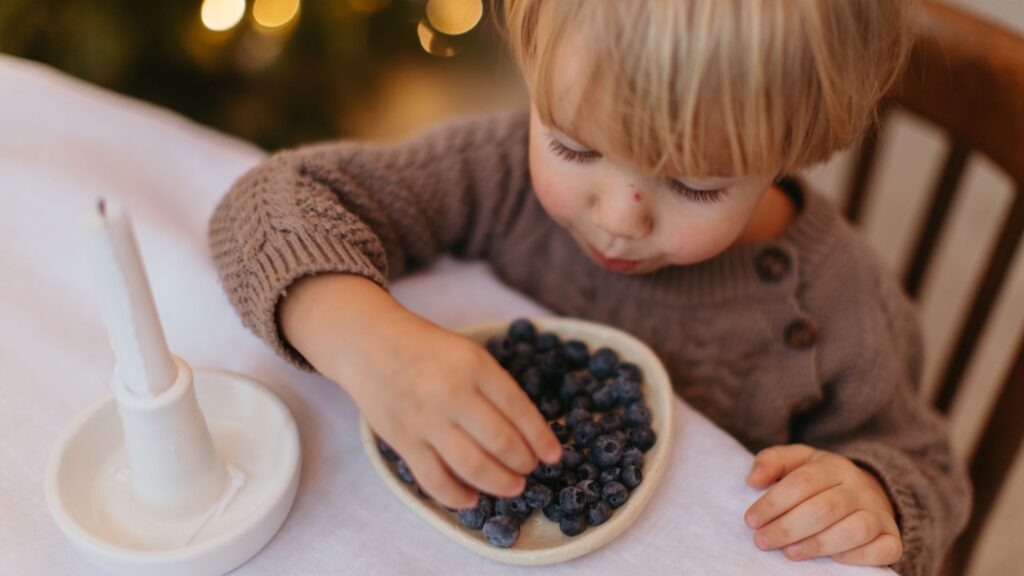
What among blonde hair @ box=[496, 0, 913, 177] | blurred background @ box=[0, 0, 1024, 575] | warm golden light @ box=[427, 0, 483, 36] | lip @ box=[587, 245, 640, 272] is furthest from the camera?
warm golden light @ box=[427, 0, 483, 36]

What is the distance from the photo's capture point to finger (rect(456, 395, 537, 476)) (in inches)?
19.2

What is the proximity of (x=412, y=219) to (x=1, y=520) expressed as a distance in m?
0.38

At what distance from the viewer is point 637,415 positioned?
0.60 m

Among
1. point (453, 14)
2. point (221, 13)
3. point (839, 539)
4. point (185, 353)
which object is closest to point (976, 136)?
point (839, 539)

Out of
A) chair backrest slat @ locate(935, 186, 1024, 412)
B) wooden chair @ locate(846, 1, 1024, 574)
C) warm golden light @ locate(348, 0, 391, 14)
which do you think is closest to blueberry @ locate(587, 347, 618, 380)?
wooden chair @ locate(846, 1, 1024, 574)

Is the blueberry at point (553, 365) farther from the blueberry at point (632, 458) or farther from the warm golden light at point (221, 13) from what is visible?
the warm golden light at point (221, 13)

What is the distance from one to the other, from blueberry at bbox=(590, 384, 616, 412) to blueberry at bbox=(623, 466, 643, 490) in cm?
7

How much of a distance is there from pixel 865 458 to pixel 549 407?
27 cm

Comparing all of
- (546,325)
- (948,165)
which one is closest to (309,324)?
(546,325)

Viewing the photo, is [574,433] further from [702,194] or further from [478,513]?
[702,194]

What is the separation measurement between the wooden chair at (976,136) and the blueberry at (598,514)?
16.9 inches

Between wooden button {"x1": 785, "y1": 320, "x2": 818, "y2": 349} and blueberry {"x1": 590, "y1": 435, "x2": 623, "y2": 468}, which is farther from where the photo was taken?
wooden button {"x1": 785, "y1": 320, "x2": 818, "y2": 349}

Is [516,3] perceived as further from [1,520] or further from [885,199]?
[885,199]

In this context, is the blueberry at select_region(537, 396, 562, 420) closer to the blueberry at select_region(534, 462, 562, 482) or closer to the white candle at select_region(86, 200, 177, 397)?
the blueberry at select_region(534, 462, 562, 482)
